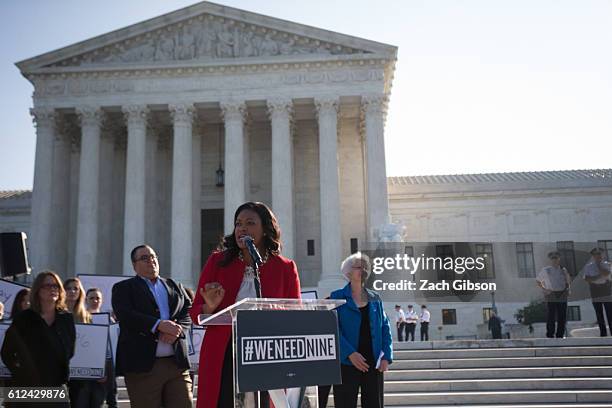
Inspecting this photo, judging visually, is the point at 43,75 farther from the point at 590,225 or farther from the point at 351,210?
the point at 590,225

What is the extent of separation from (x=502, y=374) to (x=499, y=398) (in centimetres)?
147

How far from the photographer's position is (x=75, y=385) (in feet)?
26.7

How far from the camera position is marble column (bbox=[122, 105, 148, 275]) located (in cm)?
3431

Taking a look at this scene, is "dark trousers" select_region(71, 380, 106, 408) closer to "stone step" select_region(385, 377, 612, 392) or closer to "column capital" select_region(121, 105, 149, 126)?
"stone step" select_region(385, 377, 612, 392)

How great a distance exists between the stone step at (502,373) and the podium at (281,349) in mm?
9614

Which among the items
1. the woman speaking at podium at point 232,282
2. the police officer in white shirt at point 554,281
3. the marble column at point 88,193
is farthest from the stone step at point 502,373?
the marble column at point 88,193

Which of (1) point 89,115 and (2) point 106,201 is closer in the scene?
(1) point 89,115

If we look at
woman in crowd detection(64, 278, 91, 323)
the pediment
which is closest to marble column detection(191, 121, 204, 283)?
the pediment

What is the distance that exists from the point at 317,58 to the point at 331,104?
9.34 ft

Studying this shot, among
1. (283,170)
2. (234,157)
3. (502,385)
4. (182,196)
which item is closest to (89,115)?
(182,196)

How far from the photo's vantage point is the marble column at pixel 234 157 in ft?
114

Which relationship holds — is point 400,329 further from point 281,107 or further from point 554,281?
point 281,107

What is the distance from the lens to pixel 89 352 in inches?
336

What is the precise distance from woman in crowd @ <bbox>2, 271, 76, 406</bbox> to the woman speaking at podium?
284 centimetres
